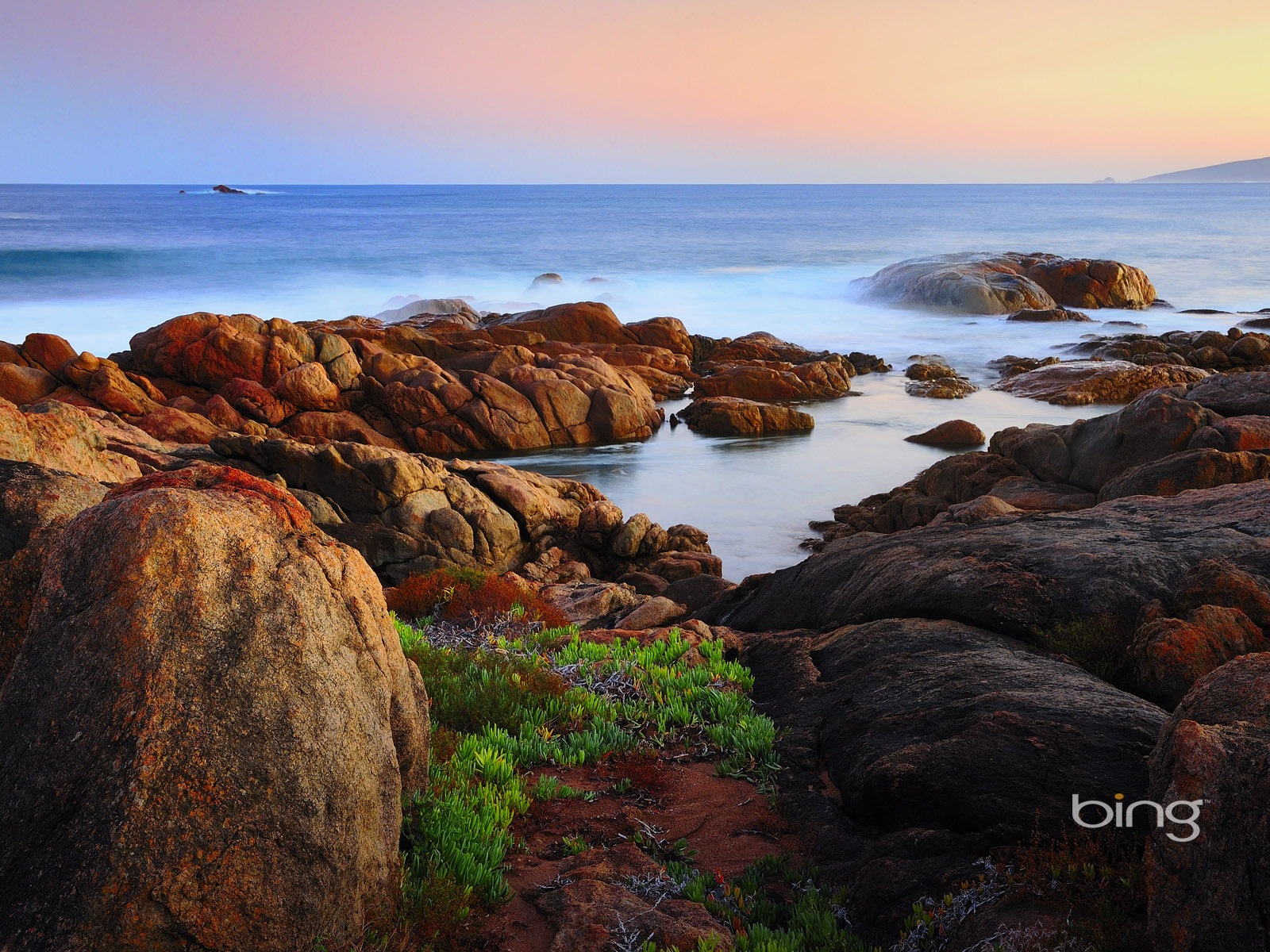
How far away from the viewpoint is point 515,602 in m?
11.4

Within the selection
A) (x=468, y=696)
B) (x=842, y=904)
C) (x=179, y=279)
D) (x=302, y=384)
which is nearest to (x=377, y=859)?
(x=842, y=904)

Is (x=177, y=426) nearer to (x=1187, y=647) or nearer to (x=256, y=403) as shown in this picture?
(x=256, y=403)

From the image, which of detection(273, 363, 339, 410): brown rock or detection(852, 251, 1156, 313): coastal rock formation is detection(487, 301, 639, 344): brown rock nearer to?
detection(273, 363, 339, 410): brown rock

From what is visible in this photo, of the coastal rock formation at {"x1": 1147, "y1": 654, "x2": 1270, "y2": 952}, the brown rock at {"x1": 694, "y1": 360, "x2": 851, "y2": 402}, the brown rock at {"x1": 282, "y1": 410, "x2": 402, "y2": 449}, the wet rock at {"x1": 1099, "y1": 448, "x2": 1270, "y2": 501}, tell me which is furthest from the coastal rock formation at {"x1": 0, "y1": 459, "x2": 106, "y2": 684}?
the brown rock at {"x1": 694, "y1": 360, "x2": 851, "y2": 402}

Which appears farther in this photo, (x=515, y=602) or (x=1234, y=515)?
(x=515, y=602)

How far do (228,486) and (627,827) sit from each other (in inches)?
133

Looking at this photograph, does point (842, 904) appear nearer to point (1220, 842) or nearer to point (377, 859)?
point (1220, 842)

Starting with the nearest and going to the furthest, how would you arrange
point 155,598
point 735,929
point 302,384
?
point 155,598
point 735,929
point 302,384

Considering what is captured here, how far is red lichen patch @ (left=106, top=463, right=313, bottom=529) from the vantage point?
477 centimetres

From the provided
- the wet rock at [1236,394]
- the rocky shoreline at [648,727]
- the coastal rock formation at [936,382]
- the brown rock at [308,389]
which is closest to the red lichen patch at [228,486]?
the rocky shoreline at [648,727]

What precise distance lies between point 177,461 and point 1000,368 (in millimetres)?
33963

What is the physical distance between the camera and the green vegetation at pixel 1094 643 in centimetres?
666

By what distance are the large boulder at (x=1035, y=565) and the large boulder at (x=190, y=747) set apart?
216 inches

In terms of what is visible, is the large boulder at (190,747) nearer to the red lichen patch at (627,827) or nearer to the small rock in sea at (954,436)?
the red lichen patch at (627,827)
